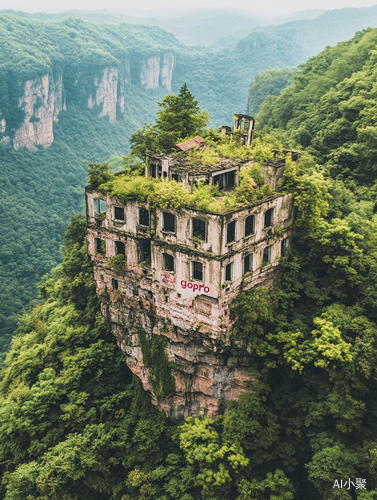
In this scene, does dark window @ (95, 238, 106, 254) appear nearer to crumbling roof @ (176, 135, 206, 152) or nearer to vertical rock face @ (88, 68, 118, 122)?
crumbling roof @ (176, 135, 206, 152)

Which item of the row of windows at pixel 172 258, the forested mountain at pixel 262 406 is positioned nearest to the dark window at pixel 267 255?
the row of windows at pixel 172 258

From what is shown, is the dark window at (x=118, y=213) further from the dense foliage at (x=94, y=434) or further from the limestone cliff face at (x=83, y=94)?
the limestone cliff face at (x=83, y=94)

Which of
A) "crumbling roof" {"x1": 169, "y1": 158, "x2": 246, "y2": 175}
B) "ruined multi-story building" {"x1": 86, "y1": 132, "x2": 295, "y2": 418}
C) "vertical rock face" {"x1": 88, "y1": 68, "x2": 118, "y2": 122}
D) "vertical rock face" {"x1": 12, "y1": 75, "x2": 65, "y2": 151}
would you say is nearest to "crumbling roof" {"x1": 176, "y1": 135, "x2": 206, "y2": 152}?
"ruined multi-story building" {"x1": 86, "y1": 132, "x2": 295, "y2": 418}

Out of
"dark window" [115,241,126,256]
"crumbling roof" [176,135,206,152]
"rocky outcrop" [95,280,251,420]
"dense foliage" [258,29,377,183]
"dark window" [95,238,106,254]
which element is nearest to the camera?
"rocky outcrop" [95,280,251,420]

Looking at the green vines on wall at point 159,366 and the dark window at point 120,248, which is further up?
the dark window at point 120,248

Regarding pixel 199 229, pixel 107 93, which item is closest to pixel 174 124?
pixel 199 229

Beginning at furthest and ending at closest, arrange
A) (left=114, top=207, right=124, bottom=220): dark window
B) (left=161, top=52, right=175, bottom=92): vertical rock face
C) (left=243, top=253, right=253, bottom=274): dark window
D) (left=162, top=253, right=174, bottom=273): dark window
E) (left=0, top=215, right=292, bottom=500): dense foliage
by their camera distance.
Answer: (left=161, top=52, right=175, bottom=92): vertical rock face < (left=114, top=207, right=124, bottom=220): dark window < (left=162, top=253, right=174, bottom=273): dark window < (left=243, top=253, right=253, bottom=274): dark window < (left=0, top=215, right=292, bottom=500): dense foliage
